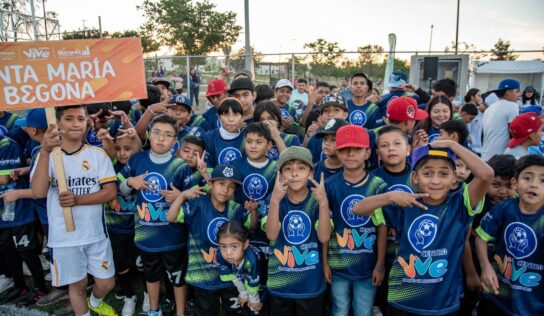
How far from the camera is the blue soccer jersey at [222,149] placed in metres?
3.85

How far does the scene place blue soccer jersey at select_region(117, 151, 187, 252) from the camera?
3375mm

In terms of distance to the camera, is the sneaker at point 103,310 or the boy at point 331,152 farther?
the sneaker at point 103,310

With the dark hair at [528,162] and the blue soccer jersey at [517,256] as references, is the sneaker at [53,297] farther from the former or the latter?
the dark hair at [528,162]

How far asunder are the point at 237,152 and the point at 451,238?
2.18 meters

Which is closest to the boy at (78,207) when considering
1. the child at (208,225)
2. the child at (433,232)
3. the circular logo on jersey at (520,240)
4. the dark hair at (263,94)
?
the child at (208,225)

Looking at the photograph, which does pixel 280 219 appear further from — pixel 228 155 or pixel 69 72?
pixel 69 72

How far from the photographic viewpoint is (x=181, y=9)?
112ft

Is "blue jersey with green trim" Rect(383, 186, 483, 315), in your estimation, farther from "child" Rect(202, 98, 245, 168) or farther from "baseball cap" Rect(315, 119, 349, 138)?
"child" Rect(202, 98, 245, 168)

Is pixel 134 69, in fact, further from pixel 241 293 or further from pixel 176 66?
pixel 176 66

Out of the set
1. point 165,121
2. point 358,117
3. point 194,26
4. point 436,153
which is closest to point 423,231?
point 436,153

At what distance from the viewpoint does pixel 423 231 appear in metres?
2.52

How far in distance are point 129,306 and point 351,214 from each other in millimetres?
2507

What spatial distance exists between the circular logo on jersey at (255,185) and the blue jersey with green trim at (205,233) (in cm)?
28

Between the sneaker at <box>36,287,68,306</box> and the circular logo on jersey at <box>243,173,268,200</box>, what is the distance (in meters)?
2.49
